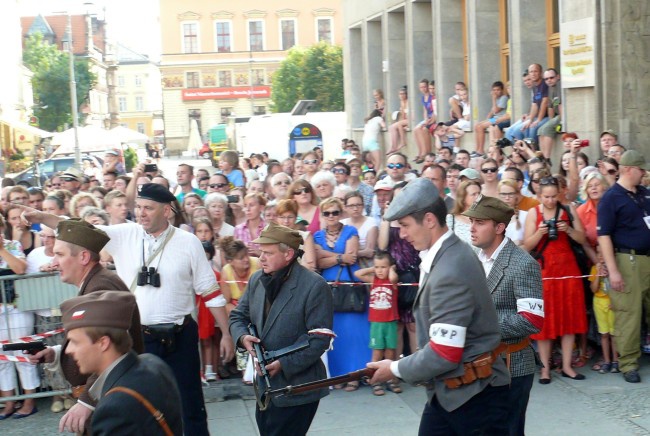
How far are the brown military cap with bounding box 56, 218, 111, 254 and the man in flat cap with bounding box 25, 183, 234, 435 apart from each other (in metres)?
0.88

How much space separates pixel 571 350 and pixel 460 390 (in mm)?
4704

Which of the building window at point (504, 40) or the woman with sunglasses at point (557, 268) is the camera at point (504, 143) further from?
the woman with sunglasses at point (557, 268)

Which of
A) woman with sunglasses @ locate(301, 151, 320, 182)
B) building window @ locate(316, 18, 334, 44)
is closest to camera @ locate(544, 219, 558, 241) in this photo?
woman with sunglasses @ locate(301, 151, 320, 182)

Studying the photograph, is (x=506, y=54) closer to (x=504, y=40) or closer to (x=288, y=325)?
(x=504, y=40)

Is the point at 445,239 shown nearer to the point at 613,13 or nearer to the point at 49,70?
the point at 613,13

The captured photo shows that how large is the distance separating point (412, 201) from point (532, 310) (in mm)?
1142

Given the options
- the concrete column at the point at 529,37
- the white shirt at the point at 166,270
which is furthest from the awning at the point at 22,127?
the white shirt at the point at 166,270

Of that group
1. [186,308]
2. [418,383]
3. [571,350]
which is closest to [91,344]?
[418,383]

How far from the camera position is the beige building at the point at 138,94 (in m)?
138

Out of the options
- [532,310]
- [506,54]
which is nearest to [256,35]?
[506,54]

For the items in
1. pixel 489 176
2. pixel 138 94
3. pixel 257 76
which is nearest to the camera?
pixel 489 176

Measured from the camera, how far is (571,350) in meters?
9.07

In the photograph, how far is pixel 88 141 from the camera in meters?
40.6

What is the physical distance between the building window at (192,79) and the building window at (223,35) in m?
3.29
